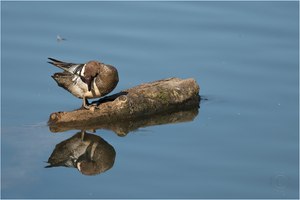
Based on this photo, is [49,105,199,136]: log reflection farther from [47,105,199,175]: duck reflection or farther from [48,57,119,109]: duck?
[48,57,119,109]: duck

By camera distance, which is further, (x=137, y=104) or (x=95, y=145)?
(x=137, y=104)

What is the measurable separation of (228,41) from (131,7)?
1772 mm

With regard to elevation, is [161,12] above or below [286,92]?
above

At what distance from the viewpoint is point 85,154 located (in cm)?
944

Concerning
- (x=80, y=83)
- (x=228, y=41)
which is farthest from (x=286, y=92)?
(x=80, y=83)

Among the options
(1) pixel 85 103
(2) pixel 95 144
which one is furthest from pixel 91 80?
(2) pixel 95 144

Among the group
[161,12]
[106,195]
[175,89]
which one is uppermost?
[161,12]

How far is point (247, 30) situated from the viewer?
510 inches

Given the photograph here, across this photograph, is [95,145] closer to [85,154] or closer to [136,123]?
[85,154]

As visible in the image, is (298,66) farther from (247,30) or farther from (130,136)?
(130,136)

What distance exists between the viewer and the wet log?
395 inches

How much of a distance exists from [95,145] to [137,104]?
2.90ft

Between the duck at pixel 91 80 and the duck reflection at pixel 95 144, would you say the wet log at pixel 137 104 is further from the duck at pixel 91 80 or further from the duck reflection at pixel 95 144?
the duck at pixel 91 80

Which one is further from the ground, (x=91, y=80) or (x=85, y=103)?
(x=91, y=80)
